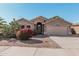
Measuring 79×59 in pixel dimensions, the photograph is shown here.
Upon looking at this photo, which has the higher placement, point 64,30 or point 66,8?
point 66,8

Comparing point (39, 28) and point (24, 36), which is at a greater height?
point (39, 28)

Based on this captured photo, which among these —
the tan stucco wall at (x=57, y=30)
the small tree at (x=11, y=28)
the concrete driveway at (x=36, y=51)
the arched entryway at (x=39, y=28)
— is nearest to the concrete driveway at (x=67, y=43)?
the concrete driveway at (x=36, y=51)

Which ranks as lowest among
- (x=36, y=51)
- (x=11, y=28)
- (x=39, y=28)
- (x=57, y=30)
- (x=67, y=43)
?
(x=67, y=43)

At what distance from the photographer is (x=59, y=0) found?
30.0 feet

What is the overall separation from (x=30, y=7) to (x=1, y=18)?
2489 mm

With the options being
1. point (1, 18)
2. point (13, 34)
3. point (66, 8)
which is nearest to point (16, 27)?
point (13, 34)

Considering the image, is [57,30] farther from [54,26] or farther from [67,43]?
[67,43]

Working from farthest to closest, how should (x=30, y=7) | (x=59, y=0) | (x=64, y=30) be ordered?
(x=64, y=30), (x=30, y=7), (x=59, y=0)

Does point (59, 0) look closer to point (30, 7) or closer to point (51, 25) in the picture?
point (30, 7)

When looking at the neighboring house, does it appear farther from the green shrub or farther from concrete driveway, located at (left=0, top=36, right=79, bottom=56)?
concrete driveway, located at (left=0, top=36, right=79, bottom=56)

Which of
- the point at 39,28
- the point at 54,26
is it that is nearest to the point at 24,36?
the point at 39,28

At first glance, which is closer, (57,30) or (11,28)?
(11,28)

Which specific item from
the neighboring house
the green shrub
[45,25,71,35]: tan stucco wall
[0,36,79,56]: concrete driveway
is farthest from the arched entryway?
[0,36,79,56]: concrete driveway

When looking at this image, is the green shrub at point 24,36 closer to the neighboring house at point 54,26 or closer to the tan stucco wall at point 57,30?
the neighboring house at point 54,26
